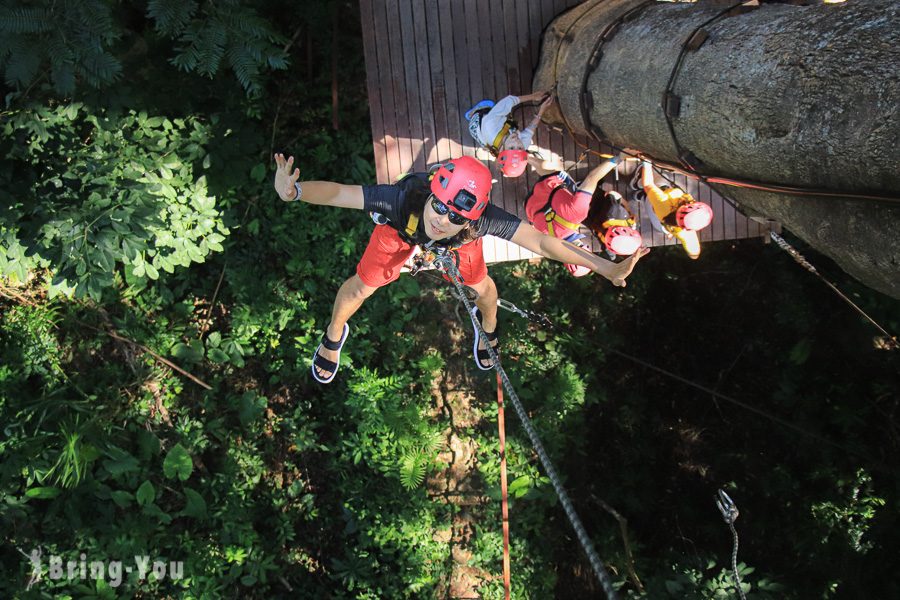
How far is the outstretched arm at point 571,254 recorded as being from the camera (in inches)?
134

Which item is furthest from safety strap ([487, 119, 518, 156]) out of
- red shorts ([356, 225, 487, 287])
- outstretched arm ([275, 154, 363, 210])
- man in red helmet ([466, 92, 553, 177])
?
outstretched arm ([275, 154, 363, 210])

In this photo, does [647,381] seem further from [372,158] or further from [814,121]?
[814,121]

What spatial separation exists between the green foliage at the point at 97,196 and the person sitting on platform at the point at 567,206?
244 cm

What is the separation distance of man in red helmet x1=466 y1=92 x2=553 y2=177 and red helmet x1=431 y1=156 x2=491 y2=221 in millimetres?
992

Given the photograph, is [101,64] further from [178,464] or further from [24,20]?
[178,464]

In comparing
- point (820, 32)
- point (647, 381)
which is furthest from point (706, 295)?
point (820, 32)

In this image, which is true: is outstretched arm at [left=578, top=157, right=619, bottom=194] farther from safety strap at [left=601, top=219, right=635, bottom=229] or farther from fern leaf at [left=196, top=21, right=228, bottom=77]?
fern leaf at [left=196, top=21, right=228, bottom=77]

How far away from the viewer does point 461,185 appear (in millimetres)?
3309

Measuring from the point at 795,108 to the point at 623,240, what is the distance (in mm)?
1783

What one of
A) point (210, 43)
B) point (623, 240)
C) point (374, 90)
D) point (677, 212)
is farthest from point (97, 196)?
point (677, 212)

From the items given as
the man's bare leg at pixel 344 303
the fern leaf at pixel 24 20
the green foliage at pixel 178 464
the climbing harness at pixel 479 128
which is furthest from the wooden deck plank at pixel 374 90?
the green foliage at pixel 178 464

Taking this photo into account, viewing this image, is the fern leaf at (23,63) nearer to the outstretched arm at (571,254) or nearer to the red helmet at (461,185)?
the red helmet at (461,185)

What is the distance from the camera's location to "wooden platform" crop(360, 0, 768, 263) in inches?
192

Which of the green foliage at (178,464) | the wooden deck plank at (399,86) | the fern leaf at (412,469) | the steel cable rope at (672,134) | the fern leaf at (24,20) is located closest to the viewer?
the steel cable rope at (672,134)
